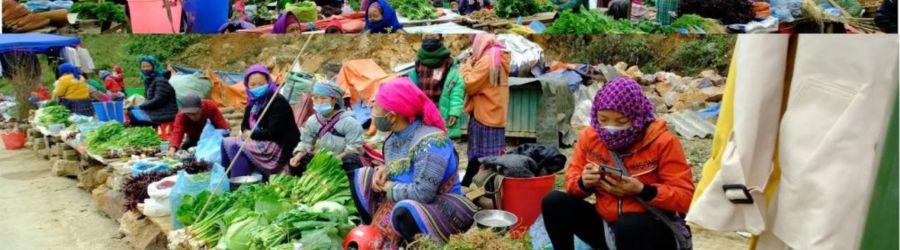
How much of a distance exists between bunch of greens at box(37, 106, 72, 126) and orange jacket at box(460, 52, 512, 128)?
4.41 m

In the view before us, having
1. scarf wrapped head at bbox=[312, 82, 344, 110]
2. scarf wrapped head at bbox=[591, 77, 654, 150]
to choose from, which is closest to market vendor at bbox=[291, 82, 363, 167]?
scarf wrapped head at bbox=[312, 82, 344, 110]

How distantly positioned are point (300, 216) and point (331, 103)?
0.72 meters

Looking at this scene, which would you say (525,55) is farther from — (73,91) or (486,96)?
(73,91)

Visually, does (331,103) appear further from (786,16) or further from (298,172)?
(786,16)

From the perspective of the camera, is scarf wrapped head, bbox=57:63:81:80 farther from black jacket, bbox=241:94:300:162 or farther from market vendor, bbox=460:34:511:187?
market vendor, bbox=460:34:511:187

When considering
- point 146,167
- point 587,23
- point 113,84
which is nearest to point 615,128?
point 587,23

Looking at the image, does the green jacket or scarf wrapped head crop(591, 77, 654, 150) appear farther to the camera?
the green jacket

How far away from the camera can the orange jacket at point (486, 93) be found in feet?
10.9

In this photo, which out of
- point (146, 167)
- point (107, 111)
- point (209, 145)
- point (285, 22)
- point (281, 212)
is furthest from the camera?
point (107, 111)

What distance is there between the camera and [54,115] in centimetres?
603

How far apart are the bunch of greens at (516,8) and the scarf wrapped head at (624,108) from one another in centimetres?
31

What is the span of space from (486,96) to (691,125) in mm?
2546

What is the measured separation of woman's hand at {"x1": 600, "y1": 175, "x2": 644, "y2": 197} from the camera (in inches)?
66.5

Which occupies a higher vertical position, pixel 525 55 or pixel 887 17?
pixel 887 17
